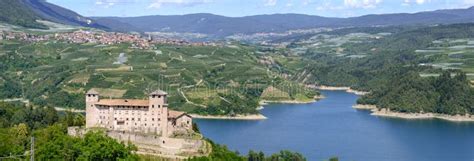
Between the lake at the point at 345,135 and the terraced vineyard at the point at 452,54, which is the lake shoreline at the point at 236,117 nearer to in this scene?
the lake at the point at 345,135

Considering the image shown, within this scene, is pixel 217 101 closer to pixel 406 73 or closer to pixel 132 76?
pixel 132 76

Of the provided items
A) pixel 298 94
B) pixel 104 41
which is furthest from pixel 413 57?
pixel 104 41

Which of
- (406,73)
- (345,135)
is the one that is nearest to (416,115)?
(406,73)

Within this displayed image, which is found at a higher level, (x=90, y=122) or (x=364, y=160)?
(x=90, y=122)

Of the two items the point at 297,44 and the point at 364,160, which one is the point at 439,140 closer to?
the point at 364,160

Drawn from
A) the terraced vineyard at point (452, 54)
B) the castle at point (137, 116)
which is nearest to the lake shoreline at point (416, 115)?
the terraced vineyard at point (452, 54)

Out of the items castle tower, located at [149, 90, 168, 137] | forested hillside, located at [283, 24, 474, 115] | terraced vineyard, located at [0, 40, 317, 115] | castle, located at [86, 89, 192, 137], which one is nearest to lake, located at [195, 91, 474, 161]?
terraced vineyard, located at [0, 40, 317, 115]
